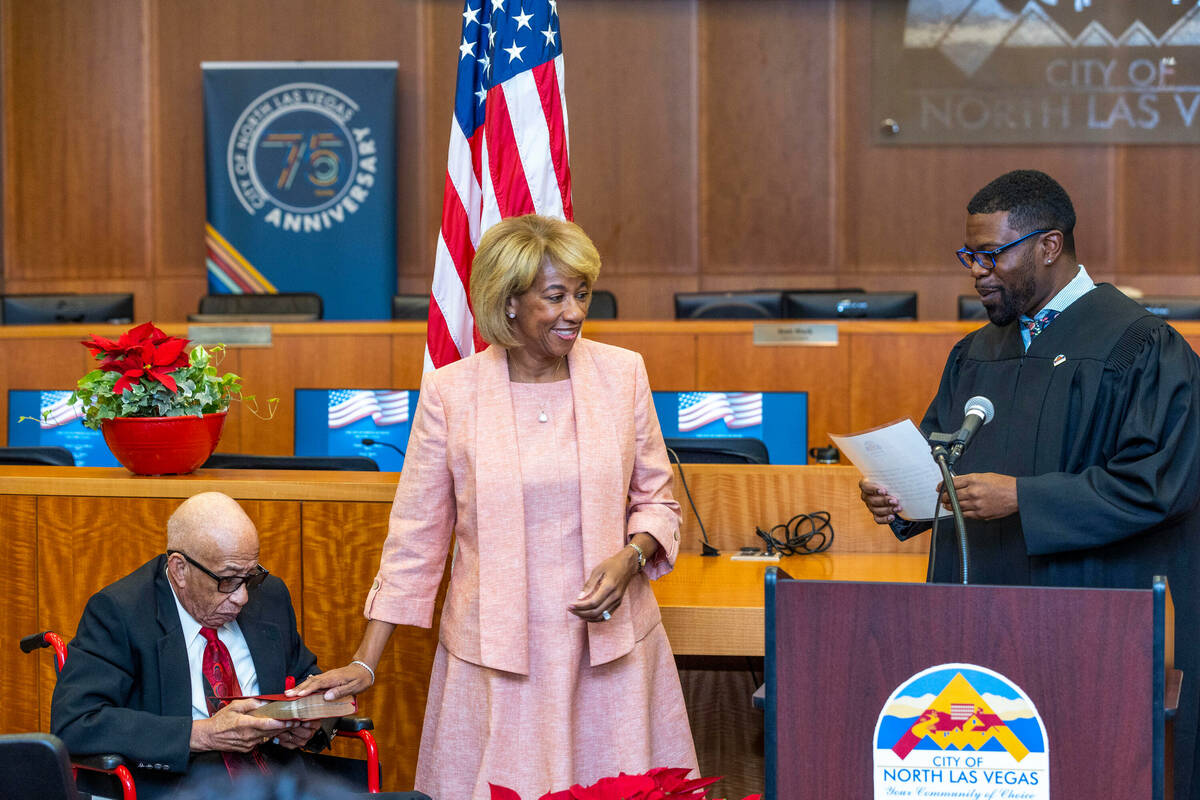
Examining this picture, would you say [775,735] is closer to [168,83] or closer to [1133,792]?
[1133,792]

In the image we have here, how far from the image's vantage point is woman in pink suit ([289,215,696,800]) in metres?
2.21

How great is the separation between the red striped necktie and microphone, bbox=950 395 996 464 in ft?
4.40

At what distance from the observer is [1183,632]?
237 cm

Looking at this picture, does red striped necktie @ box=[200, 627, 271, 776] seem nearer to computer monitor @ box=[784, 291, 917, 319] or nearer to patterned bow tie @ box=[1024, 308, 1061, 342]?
patterned bow tie @ box=[1024, 308, 1061, 342]

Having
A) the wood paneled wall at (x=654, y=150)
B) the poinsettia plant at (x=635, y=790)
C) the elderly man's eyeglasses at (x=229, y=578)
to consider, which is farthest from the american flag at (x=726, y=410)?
the wood paneled wall at (x=654, y=150)

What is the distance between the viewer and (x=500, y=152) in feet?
10.9

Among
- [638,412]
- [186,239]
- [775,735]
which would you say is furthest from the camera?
[186,239]

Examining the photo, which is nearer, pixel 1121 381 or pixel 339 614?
pixel 1121 381

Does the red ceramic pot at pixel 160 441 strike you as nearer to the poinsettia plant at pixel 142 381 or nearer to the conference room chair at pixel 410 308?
the poinsettia plant at pixel 142 381

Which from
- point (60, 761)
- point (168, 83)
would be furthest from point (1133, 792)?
point (168, 83)

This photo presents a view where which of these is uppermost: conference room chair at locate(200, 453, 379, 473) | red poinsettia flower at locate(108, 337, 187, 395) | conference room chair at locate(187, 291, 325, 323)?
conference room chair at locate(187, 291, 325, 323)

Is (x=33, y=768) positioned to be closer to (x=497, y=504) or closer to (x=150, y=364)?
(x=497, y=504)

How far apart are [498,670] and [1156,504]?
1170mm

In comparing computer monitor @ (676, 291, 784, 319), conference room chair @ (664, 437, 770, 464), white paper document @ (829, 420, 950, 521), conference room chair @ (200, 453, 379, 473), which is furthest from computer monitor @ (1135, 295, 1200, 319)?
conference room chair @ (200, 453, 379, 473)
